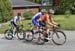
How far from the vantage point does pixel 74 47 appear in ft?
40.9

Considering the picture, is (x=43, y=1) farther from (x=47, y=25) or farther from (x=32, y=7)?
(x=47, y=25)

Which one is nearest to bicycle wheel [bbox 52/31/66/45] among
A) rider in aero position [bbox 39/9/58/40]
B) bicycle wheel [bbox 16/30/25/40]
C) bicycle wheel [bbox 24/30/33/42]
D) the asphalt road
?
the asphalt road

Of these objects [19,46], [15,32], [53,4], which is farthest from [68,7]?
[19,46]

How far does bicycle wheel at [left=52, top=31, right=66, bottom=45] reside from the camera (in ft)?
42.9

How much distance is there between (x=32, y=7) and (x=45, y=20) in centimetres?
2247

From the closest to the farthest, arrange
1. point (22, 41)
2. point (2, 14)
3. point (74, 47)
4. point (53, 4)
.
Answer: point (74, 47) → point (22, 41) → point (2, 14) → point (53, 4)

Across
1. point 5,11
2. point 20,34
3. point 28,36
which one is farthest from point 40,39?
point 5,11

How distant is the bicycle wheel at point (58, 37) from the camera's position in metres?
13.1

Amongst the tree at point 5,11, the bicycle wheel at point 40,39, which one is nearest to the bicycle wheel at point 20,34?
the bicycle wheel at point 40,39

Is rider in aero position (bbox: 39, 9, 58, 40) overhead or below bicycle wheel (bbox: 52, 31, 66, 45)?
overhead

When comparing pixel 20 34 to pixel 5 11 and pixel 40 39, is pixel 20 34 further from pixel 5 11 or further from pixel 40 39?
pixel 5 11

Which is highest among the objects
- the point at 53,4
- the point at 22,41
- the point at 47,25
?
the point at 47,25

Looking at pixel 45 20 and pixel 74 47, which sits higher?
pixel 45 20

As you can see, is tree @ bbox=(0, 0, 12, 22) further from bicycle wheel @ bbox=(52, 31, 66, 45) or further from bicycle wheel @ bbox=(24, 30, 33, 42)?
bicycle wheel @ bbox=(52, 31, 66, 45)
